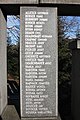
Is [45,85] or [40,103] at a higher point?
[45,85]

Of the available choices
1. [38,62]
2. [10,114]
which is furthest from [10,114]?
[38,62]

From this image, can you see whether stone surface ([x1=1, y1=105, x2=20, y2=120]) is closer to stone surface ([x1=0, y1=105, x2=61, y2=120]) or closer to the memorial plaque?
stone surface ([x1=0, y1=105, x2=61, y2=120])

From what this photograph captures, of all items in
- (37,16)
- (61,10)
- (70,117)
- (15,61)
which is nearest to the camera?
(37,16)

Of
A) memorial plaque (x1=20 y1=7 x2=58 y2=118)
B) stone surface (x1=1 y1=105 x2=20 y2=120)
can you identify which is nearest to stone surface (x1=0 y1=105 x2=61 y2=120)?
stone surface (x1=1 y1=105 x2=20 y2=120)

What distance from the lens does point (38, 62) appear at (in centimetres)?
610

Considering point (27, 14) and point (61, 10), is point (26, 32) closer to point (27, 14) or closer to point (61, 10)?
point (27, 14)

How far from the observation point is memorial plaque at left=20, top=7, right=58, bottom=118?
6.08m

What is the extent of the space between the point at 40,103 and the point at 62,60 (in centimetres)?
860

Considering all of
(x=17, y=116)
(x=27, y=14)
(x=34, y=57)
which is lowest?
(x=17, y=116)

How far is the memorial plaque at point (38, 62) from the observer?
6.08 m

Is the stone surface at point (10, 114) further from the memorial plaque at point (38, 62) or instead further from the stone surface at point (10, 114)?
the memorial plaque at point (38, 62)

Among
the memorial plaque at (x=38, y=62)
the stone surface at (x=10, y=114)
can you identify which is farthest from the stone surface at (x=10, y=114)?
the memorial plaque at (x=38, y=62)

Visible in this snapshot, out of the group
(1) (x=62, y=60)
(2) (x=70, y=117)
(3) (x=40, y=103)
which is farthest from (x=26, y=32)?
(1) (x=62, y=60)

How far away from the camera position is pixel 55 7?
20.1 feet
